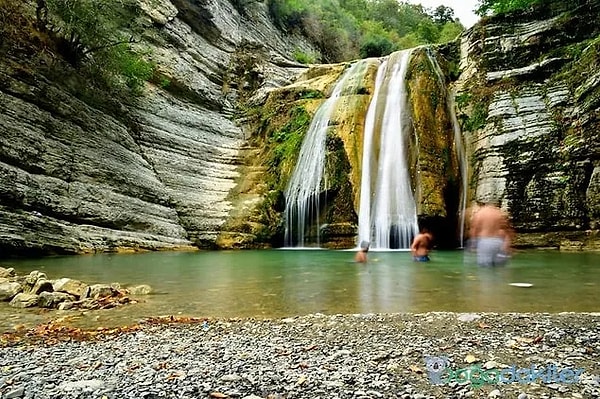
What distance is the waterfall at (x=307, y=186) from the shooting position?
1658 centimetres

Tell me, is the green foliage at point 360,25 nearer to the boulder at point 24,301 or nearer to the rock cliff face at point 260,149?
the rock cliff face at point 260,149

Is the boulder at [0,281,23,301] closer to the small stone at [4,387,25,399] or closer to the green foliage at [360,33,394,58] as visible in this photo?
the small stone at [4,387,25,399]

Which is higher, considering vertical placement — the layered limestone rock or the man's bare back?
the layered limestone rock

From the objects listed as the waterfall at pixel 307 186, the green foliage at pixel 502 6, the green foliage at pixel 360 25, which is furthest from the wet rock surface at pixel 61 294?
the green foliage at pixel 360 25

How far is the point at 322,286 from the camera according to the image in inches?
276

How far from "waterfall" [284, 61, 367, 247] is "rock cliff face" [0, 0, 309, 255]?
268 cm

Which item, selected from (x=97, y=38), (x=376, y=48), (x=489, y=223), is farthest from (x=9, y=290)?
(x=376, y=48)

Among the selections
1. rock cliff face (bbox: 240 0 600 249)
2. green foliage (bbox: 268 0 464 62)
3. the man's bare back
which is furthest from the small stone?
green foliage (bbox: 268 0 464 62)

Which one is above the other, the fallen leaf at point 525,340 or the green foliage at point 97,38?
the green foliage at point 97,38

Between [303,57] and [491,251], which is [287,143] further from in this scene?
[303,57]

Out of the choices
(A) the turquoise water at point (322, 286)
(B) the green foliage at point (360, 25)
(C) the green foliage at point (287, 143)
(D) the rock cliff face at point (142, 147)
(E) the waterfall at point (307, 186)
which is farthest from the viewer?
(B) the green foliage at point (360, 25)

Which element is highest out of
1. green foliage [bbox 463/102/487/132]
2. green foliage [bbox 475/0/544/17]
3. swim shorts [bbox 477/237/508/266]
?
green foliage [bbox 475/0/544/17]

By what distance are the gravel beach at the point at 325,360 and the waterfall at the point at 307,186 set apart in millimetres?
12306

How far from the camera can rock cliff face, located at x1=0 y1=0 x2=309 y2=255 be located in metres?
12.0
